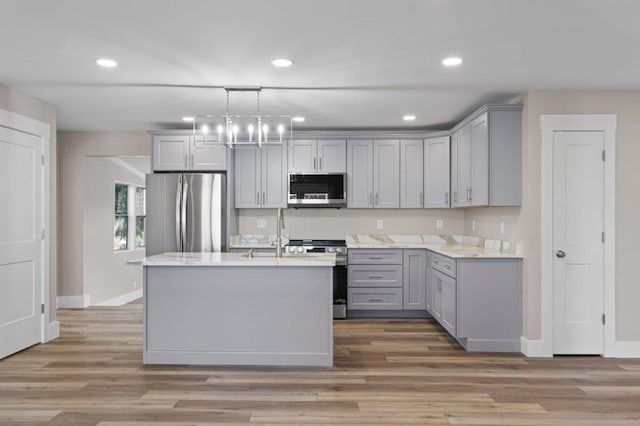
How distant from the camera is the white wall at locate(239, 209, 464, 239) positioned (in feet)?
20.6

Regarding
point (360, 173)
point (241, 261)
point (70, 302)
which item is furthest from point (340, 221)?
point (70, 302)

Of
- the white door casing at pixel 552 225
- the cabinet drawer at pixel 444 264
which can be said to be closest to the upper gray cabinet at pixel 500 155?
the white door casing at pixel 552 225

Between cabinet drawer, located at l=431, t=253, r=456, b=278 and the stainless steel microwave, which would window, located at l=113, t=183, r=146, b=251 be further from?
Answer: cabinet drawer, located at l=431, t=253, r=456, b=278

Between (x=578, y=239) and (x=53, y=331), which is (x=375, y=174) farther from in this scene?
(x=53, y=331)

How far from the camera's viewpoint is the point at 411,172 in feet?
19.5

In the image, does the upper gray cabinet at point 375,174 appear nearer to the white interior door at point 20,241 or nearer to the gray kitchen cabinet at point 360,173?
the gray kitchen cabinet at point 360,173

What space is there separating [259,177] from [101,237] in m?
2.90

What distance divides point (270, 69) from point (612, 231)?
10.7 ft

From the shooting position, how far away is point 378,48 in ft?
10.5

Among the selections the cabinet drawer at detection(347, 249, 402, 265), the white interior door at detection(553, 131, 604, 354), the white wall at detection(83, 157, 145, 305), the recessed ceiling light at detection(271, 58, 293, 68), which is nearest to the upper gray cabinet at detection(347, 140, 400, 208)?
the cabinet drawer at detection(347, 249, 402, 265)

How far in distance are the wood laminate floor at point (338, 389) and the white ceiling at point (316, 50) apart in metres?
2.37

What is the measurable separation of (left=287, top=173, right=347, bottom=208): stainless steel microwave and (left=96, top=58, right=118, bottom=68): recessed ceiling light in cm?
272

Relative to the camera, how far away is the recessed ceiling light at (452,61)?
3398mm

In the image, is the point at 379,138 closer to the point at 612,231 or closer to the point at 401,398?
the point at 612,231
